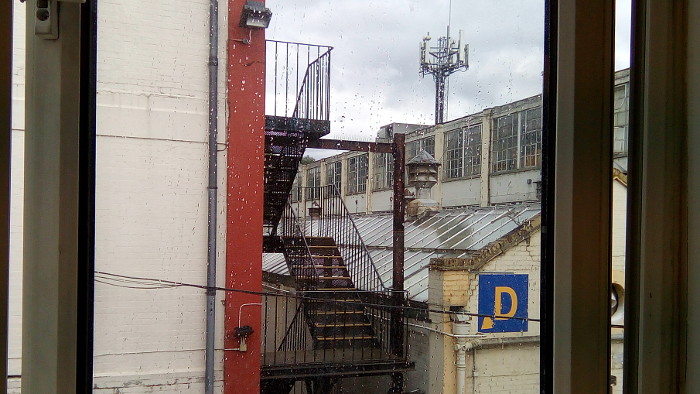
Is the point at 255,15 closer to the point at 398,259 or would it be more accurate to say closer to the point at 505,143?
the point at 505,143

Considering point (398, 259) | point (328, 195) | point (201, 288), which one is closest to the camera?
point (201, 288)

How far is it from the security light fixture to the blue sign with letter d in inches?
32.6

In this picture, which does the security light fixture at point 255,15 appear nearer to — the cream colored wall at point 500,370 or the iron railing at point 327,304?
the iron railing at point 327,304

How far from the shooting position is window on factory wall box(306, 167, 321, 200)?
1.49 metres

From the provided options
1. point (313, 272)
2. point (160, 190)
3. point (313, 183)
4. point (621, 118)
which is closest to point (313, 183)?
point (313, 183)

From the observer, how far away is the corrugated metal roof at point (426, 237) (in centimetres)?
133

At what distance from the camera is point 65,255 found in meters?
0.42

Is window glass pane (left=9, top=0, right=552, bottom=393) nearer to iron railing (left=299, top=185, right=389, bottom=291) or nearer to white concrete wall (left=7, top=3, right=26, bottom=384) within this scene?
iron railing (left=299, top=185, right=389, bottom=291)

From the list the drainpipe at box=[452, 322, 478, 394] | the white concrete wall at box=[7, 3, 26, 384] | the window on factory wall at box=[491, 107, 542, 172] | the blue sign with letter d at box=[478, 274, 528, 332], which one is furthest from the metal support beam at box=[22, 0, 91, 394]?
the drainpipe at box=[452, 322, 478, 394]

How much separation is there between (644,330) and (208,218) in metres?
Result: 0.90

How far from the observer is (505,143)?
1189 mm

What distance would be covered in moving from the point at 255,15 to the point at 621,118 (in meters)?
0.92

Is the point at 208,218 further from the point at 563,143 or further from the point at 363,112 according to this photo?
the point at 563,143

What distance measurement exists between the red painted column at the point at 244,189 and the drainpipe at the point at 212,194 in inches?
1.3
